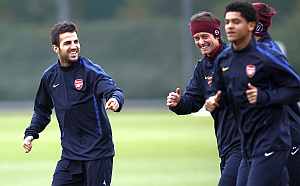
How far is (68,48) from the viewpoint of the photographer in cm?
1006

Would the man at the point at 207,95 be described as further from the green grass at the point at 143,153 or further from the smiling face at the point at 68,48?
the green grass at the point at 143,153

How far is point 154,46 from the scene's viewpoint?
123ft

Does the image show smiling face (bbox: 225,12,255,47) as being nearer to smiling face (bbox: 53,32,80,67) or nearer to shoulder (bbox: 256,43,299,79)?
shoulder (bbox: 256,43,299,79)

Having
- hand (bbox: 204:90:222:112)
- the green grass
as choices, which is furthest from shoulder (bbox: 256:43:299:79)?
the green grass

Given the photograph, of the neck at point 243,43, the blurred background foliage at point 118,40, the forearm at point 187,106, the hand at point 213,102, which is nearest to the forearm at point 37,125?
the forearm at point 187,106

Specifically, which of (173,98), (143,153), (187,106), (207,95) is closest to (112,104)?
(173,98)

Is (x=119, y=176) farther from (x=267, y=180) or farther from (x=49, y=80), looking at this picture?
(x=267, y=180)

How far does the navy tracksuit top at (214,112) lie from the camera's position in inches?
381

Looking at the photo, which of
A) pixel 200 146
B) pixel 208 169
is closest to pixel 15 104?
pixel 200 146

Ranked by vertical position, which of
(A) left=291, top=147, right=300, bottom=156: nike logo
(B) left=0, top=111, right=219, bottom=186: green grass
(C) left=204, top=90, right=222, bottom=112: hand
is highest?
(C) left=204, top=90, right=222, bottom=112: hand

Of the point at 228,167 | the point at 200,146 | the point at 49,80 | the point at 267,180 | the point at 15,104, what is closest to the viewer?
the point at 267,180

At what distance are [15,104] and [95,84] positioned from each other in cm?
2720

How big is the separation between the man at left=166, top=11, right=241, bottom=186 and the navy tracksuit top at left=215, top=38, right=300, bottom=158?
679mm

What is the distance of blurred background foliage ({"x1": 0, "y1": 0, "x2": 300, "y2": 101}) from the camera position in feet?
121
